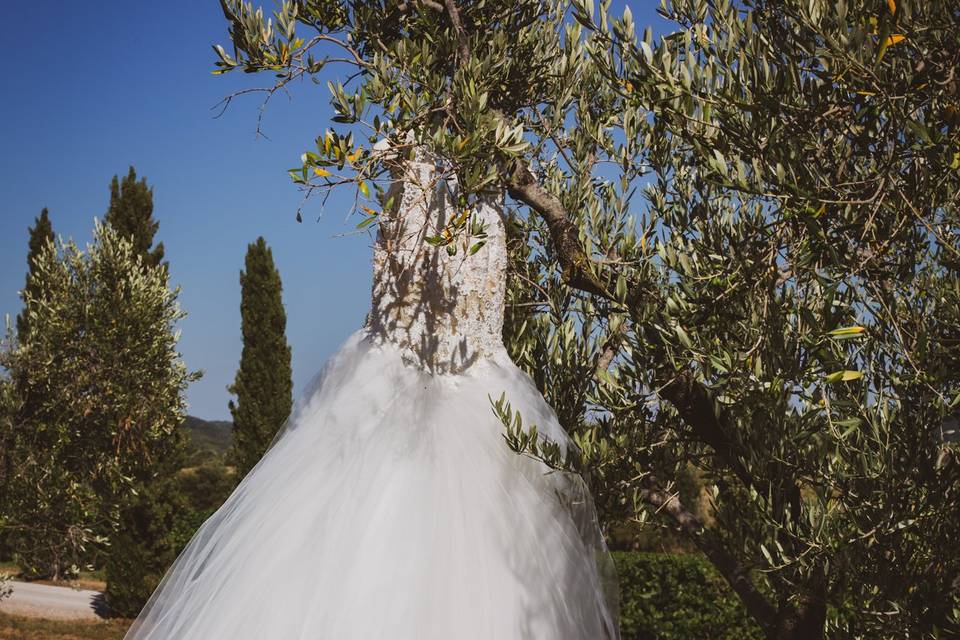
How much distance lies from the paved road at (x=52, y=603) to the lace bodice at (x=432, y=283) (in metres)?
15.8

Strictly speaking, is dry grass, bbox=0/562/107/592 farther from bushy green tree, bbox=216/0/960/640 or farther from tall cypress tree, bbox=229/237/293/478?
bushy green tree, bbox=216/0/960/640

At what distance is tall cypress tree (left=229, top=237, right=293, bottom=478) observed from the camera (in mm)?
20266

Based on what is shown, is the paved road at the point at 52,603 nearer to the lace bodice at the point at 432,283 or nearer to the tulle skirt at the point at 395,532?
the tulle skirt at the point at 395,532

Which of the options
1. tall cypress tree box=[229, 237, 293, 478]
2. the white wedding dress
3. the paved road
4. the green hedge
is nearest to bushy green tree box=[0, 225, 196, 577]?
the paved road

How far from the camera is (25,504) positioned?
11.7m

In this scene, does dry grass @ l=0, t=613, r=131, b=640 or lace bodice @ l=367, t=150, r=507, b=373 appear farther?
dry grass @ l=0, t=613, r=131, b=640

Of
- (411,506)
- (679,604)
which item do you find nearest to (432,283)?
(411,506)

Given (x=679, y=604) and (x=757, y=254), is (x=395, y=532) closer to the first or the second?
(x=757, y=254)

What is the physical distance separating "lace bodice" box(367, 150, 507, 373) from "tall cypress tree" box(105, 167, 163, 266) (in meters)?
16.2

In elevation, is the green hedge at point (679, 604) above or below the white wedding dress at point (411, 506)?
below

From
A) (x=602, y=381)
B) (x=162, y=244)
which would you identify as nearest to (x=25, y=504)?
(x=162, y=244)

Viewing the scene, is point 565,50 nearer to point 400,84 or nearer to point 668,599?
point 400,84

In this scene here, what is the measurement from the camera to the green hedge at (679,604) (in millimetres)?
11492

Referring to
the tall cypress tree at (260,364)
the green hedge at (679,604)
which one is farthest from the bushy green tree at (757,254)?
the tall cypress tree at (260,364)
